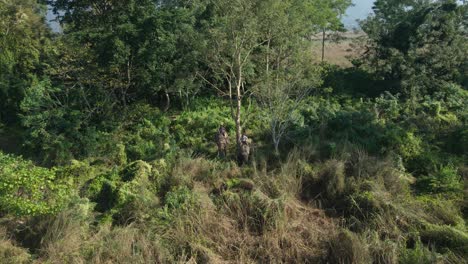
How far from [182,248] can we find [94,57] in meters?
8.65

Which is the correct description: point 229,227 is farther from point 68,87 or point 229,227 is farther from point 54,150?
point 68,87

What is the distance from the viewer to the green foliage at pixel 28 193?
25.2 ft

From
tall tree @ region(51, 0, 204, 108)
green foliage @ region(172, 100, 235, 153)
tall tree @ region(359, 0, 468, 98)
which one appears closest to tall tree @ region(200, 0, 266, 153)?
tall tree @ region(51, 0, 204, 108)

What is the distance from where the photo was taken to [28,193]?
8047 mm

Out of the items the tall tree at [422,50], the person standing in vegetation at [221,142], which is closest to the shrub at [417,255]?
the person standing in vegetation at [221,142]

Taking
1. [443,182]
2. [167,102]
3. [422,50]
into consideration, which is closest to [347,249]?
[443,182]

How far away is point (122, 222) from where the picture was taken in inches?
344

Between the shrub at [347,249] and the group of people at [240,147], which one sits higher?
the group of people at [240,147]

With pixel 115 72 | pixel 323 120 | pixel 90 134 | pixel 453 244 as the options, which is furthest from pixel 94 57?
pixel 453 244

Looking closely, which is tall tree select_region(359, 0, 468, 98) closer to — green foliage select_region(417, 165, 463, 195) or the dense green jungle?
the dense green jungle

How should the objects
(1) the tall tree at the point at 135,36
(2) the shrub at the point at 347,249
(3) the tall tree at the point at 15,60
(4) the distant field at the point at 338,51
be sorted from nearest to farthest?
1. (2) the shrub at the point at 347,249
2. (1) the tall tree at the point at 135,36
3. (3) the tall tree at the point at 15,60
4. (4) the distant field at the point at 338,51

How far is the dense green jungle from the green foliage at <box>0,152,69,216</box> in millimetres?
34

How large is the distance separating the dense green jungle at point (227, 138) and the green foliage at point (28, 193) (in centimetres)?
3

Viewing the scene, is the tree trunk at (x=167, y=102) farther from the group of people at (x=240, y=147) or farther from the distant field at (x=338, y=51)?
the distant field at (x=338, y=51)
